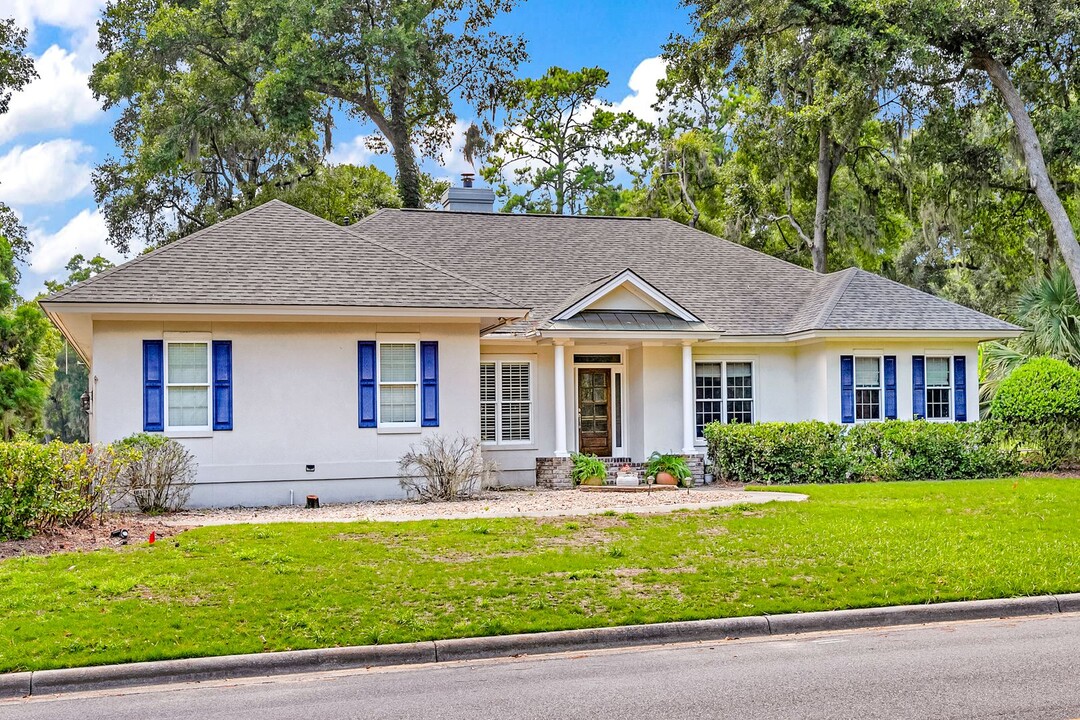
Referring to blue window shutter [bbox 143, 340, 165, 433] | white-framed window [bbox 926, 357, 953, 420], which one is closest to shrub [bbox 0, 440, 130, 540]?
blue window shutter [bbox 143, 340, 165, 433]

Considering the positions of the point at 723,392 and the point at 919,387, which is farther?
the point at 723,392

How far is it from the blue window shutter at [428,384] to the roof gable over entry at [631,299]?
3.79m

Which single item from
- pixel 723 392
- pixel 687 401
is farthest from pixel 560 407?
pixel 723 392

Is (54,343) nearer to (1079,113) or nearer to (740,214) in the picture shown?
(740,214)

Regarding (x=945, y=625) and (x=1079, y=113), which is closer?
(x=945, y=625)

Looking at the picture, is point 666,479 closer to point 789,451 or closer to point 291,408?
point 789,451

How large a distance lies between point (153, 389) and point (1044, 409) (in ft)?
57.1

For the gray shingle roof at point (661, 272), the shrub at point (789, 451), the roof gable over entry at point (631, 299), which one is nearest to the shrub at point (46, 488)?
the gray shingle roof at point (661, 272)

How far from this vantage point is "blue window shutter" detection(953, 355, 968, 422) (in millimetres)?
22031

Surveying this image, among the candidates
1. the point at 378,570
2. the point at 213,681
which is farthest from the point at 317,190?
the point at 213,681

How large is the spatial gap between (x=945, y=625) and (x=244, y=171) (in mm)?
30875

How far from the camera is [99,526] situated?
13.1 m

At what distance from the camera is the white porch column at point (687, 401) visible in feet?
68.4

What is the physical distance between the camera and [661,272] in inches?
963
